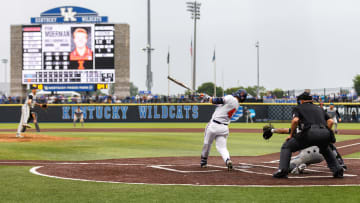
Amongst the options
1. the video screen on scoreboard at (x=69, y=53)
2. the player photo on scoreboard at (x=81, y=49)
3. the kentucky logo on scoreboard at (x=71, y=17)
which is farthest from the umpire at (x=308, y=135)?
the kentucky logo on scoreboard at (x=71, y=17)

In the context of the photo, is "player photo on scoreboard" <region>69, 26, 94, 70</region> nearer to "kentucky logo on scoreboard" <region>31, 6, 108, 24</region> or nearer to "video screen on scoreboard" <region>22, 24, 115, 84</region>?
"video screen on scoreboard" <region>22, 24, 115, 84</region>

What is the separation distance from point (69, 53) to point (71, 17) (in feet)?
14.5

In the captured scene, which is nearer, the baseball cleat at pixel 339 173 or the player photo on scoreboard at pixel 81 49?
the baseball cleat at pixel 339 173

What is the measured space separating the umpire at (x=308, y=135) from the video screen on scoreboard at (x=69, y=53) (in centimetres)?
4132

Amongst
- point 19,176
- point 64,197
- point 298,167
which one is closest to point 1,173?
point 19,176

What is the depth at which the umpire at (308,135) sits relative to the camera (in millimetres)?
8859

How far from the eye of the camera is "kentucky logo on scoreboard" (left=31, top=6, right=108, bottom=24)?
1988 inches

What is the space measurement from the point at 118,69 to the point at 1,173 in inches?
1901

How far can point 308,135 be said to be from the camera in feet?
29.0

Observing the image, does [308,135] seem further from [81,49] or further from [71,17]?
[71,17]

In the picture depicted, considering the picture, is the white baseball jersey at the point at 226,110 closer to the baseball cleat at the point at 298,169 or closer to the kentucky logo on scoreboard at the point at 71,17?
the baseball cleat at the point at 298,169

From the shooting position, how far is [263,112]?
47312 millimetres

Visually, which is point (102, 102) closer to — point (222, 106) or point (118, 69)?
point (118, 69)

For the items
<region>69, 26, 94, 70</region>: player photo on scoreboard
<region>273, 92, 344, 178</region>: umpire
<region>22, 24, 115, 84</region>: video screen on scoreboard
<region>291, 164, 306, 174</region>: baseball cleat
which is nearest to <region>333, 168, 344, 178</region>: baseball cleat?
<region>273, 92, 344, 178</region>: umpire
